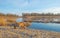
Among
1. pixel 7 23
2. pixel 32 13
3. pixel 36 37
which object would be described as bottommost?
pixel 36 37

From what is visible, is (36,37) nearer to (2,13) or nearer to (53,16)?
(53,16)

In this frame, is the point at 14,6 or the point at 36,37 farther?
the point at 14,6

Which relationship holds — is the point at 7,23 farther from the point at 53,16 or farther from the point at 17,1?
the point at 53,16

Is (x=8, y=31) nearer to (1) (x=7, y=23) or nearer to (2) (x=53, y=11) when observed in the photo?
(1) (x=7, y=23)

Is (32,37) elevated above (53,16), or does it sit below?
below

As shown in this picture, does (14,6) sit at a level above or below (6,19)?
above

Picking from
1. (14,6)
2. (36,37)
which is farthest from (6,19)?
(36,37)

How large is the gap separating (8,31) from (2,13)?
0.31 metres

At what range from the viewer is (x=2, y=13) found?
2250 millimetres

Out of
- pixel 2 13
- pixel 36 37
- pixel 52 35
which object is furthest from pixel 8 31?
pixel 52 35

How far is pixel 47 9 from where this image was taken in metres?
2.15

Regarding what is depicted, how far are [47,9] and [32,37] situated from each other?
1.63 ft

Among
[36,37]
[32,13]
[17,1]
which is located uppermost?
[17,1]

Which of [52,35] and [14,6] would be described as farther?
[14,6]
